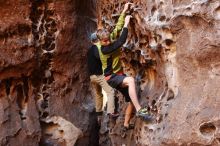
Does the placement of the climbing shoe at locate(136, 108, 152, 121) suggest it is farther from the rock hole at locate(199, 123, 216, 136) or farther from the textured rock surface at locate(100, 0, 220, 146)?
the rock hole at locate(199, 123, 216, 136)

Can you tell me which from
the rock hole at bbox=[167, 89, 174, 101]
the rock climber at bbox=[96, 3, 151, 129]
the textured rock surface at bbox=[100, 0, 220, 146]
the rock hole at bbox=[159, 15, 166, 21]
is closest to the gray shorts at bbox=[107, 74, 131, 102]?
the rock climber at bbox=[96, 3, 151, 129]

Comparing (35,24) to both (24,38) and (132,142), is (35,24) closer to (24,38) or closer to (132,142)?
(24,38)

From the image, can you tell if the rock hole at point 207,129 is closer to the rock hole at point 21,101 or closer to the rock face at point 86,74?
the rock face at point 86,74

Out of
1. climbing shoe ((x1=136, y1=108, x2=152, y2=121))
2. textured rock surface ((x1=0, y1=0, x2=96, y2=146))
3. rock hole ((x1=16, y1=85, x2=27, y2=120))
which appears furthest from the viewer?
rock hole ((x1=16, y1=85, x2=27, y2=120))

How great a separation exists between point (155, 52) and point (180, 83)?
602mm

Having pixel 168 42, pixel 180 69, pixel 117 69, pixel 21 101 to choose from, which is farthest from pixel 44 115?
pixel 180 69

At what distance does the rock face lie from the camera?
3902mm

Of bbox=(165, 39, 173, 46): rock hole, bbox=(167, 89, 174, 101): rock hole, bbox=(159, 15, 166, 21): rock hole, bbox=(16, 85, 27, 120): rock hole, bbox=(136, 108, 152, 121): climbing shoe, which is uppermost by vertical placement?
bbox=(159, 15, 166, 21): rock hole

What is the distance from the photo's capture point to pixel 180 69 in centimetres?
421

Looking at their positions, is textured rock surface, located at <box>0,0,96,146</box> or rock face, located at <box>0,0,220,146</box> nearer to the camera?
rock face, located at <box>0,0,220,146</box>

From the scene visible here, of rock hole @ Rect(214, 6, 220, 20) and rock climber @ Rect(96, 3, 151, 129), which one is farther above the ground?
rock hole @ Rect(214, 6, 220, 20)

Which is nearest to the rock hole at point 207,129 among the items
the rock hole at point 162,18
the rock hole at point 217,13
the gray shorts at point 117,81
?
the rock hole at point 217,13

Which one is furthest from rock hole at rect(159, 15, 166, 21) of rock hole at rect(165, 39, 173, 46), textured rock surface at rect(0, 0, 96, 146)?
A: textured rock surface at rect(0, 0, 96, 146)

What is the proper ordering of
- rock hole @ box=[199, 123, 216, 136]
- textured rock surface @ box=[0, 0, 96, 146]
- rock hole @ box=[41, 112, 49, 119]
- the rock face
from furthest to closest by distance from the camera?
1. rock hole @ box=[41, 112, 49, 119]
2. textured rock surface @ box=[0, 0, 96, 146]
3. the rock face
4. rock hole @ box=[199, 123, 216, 136]
